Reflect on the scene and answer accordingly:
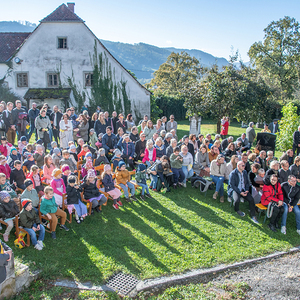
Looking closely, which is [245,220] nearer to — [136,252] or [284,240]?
[284,240]

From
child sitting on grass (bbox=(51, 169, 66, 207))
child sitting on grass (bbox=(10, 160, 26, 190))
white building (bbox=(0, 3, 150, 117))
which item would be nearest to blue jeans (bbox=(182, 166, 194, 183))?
child sitting on grass (bbox=(51, 169, 66, 207))

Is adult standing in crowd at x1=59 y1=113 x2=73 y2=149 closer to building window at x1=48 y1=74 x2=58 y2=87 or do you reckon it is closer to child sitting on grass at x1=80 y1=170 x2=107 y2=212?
child sitting on grass at x1=80 y1=170 x2=107 y2=212

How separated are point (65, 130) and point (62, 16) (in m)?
13.5

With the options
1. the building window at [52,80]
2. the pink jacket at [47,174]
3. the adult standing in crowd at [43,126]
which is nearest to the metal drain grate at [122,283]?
the pink jacket at [47,174]

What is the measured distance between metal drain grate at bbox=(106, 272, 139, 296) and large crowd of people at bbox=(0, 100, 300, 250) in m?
1.91

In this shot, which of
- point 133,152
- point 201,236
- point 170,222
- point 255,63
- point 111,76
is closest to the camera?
point 201,236

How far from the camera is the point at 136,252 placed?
6.43 meters

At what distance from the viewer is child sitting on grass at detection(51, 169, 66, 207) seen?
297 inches

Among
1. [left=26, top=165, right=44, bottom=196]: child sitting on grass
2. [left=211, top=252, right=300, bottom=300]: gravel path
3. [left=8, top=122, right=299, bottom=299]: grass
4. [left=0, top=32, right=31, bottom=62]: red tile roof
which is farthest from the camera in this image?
[left=0, top=32, right=31, bottom=62]: red tile roof

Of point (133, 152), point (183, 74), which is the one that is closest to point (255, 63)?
point (183, 74)

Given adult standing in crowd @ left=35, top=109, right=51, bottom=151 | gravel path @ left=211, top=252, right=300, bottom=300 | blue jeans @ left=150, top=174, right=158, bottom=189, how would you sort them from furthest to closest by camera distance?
adult standing in crowd @ left=35, top=109, right=51, bottom=151 → blue jeans @ left=150, top=174, right=158, bottom=189 → gravel path @ left=211, top=252, right=300, bottom=300

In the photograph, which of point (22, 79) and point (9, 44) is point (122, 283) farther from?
point (9, 44)

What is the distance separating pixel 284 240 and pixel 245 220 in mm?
1188

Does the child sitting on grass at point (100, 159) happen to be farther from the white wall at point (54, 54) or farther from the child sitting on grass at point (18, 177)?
the white wall at point (54, 54)
